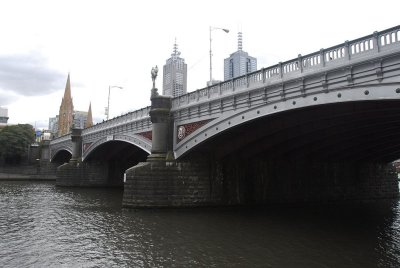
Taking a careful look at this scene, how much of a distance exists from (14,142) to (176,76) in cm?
5109

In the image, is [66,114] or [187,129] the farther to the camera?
[66,114]

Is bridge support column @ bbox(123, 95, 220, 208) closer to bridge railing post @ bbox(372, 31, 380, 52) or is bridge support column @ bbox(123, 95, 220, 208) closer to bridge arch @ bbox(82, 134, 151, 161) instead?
bridge arch @ bbox(82, 134, 151, 161)

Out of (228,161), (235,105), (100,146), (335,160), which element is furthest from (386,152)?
(100,146)

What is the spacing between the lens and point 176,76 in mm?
37750

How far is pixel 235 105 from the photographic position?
1955 cm

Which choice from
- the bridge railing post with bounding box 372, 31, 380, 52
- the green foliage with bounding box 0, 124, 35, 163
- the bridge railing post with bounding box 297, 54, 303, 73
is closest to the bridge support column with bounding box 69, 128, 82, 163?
the green foliage with bounding box 0, 124, 35, 163

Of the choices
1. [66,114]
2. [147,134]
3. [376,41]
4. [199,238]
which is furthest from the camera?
[66,114]

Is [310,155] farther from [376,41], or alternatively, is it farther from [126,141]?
[376,41]

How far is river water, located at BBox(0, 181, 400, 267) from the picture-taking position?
11875 mm

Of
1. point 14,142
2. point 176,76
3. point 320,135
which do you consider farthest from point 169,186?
point 14,142

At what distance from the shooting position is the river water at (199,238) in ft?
39.0

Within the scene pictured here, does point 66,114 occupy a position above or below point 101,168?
above

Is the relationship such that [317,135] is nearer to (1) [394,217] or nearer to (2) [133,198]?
(1) [394,217]

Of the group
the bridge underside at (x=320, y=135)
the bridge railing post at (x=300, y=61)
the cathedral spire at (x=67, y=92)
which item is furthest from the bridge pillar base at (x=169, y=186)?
the cathedral spire at (x=67, y=92)
